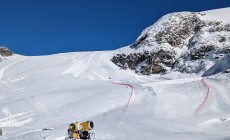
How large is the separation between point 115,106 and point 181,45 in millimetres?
24274

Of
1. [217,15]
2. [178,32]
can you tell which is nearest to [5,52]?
[178,32]

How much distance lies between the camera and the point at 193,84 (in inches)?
1113

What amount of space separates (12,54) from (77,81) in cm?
3098

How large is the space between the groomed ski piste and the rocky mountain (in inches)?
103

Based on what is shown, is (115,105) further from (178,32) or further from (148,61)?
(178,32)

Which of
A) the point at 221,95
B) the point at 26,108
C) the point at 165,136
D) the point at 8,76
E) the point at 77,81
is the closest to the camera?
the point at 165,136

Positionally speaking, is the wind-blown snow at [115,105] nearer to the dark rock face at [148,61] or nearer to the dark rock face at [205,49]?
the dark rock face at [205,49]

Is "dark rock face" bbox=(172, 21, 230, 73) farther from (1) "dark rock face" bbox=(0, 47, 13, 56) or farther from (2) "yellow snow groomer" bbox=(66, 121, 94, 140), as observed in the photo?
(1) "dark rock face" bbox=(0, 47, 13, 56)

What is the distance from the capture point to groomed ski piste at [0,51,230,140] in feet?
53.7

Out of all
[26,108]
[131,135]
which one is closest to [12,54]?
[26,108]

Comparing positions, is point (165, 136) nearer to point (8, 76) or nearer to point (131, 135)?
point (131, 135)

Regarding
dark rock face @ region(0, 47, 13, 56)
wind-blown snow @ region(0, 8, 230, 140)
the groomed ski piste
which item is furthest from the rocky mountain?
dark rock face @ region(0, 47, 13, 56)

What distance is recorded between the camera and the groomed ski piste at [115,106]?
16375 millimetres

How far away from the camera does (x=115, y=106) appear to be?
972 inches
